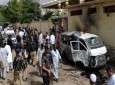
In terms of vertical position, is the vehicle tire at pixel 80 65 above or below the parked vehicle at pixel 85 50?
below

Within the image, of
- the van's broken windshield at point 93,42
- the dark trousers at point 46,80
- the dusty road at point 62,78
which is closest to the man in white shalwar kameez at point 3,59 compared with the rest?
A: the dusty road at point 62,78

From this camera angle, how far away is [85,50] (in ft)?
69.9

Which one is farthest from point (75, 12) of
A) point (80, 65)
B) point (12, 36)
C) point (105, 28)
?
point (80, 65)

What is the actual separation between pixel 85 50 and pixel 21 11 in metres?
28.3

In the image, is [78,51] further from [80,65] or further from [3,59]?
[3,59]

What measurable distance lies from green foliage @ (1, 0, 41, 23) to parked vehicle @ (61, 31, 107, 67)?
67.7 ft

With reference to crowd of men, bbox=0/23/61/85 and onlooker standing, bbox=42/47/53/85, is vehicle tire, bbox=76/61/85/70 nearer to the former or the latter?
crowd of men, bbox=0/23/61/85

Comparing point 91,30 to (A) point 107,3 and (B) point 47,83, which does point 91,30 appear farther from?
(B) point 47,83

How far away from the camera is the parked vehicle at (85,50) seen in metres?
21.1

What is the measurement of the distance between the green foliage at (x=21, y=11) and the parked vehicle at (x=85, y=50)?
20646 mm

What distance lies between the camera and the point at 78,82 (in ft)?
64.2

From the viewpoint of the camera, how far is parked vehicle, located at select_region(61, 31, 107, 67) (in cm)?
2109

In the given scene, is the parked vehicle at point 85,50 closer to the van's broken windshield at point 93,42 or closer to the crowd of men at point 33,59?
the van's broken windshield at point 93,42

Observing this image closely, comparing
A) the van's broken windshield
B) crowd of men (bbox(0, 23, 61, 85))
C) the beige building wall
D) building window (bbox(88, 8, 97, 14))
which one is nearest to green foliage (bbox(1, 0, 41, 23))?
building window (bbox(88, 8, 97, 14))
